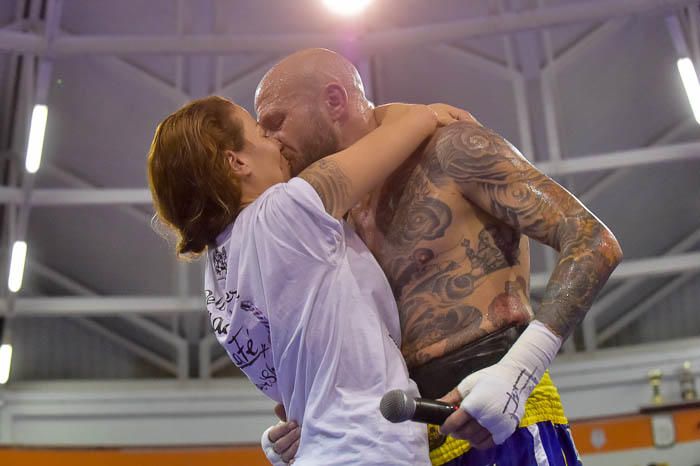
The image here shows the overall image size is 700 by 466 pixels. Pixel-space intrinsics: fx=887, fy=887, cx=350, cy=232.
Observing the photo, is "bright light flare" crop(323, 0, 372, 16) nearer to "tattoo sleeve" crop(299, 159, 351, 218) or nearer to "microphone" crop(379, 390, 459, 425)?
"tattoo sleeve" crop(299, 159, 351, 218)

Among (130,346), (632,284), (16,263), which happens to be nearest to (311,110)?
(16,263)

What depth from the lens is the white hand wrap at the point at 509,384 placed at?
1613mm

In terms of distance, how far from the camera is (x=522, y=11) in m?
7.72

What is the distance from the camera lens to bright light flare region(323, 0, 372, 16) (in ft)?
22.5

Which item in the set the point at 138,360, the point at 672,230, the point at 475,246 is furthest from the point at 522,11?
the point at 138,360

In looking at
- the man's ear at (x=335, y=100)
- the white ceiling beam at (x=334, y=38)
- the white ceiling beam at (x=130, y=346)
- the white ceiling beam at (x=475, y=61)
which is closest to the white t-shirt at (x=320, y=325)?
the man's ear at (x=335, y=100)

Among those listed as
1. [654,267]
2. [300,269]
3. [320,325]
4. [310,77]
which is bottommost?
[320,325]

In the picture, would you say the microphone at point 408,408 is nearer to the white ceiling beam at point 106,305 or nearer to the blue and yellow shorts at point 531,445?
the blue and yellow shorts at point 531,445

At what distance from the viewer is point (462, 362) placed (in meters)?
2.01

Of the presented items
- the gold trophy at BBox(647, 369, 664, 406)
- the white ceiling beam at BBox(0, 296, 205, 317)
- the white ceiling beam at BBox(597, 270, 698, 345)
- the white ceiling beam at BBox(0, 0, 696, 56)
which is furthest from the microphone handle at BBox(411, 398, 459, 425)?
the white ceiling beam at BBox(597, 270, 698, 345)

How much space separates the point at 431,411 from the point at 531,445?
0.48m

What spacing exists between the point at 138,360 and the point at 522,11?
23.3 feet

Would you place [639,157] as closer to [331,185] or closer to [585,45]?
[585,45]

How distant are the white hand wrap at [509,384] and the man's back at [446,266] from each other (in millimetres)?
271
